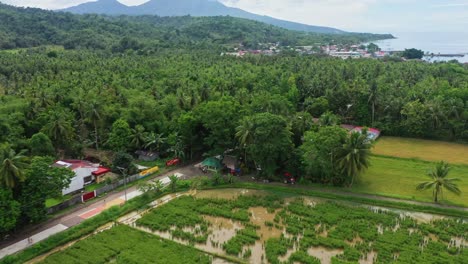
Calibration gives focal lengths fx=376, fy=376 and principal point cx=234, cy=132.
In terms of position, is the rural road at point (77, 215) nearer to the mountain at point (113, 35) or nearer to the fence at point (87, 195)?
the fence at point (87, 195)

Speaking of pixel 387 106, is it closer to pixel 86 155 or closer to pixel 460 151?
pixel 460 151

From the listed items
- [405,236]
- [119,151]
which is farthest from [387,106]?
[119,151]

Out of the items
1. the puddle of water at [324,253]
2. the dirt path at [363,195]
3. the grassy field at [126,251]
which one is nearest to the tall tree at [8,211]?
the grassy field at [126,251]

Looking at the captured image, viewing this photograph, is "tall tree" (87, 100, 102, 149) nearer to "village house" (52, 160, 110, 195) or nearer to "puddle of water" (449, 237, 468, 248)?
"village house" (52, 160, 110, 195)

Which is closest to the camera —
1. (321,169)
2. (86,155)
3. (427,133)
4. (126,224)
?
(126,224)

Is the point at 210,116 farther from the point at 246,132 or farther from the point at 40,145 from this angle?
the point at 40,145

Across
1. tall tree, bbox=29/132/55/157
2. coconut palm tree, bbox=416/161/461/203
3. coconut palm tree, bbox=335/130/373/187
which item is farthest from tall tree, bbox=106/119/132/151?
coconut palm tree, bbox=416/161/461/203

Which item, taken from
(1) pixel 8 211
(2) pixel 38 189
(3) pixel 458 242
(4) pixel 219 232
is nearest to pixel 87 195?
(2) pixel 38 189
